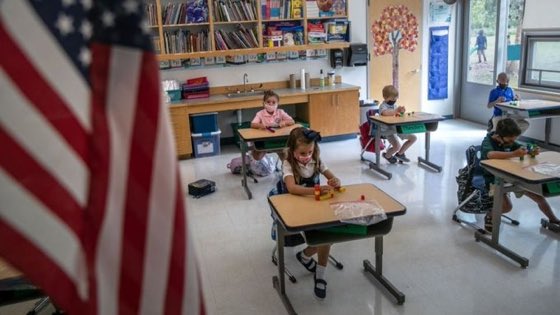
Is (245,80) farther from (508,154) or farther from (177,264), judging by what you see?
(177,264)

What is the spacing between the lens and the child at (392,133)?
5.48 metres

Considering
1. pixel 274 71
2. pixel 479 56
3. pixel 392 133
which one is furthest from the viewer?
pixel 479 56

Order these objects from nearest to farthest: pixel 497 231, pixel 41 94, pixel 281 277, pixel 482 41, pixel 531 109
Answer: pixel 41 94 < pixel 281 277 < pixel 497 231 < pixel 531 109 < pixel 482 41

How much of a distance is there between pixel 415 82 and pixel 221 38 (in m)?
3.37

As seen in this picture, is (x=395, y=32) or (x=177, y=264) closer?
(x=177, y=264)

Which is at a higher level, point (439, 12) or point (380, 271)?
point (439, 12)

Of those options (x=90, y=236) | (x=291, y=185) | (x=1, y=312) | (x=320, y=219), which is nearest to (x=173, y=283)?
(x=90, y=236)

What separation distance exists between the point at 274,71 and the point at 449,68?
306 centimetres

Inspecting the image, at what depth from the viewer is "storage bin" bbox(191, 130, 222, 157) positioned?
652 centimetres

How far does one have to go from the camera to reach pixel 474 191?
3816 mm

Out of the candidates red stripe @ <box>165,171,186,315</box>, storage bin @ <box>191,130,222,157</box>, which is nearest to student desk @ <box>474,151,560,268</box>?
A: red stripe @ <box>165,171,186,315</box>

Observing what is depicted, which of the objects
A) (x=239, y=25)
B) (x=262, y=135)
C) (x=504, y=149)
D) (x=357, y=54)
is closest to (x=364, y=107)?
(x=357, y=54)

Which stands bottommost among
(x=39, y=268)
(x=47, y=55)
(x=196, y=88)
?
(x=196, y=88)

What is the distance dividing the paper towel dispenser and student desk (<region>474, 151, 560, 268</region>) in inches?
163
